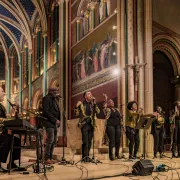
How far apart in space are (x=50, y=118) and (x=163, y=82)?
26.0 feet

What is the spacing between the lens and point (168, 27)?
41.3ft

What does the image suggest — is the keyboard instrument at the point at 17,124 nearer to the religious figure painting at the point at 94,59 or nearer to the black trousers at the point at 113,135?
the black trousers at the point at 113,135

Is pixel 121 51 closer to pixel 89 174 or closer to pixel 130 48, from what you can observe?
pixel 130 48

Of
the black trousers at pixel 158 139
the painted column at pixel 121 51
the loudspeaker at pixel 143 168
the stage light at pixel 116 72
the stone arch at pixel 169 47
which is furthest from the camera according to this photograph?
the stone arch at pixel 169 47

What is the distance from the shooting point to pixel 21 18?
23.6 metres

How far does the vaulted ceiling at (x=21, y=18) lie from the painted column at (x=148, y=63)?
32.4 ft

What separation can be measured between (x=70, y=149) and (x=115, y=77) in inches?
120

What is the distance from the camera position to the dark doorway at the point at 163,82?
12859 mm

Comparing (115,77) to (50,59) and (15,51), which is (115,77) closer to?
(50,59)

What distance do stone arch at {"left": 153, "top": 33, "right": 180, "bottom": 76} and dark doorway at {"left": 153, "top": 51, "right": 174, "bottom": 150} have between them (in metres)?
0.19

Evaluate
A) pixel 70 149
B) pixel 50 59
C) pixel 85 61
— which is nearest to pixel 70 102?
pixel 85 61

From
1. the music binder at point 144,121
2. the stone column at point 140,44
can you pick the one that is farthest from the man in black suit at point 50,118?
the stone column at point 140,44

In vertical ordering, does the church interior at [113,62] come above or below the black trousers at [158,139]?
above

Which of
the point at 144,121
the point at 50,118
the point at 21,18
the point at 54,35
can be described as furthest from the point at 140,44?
the point at 21,18
